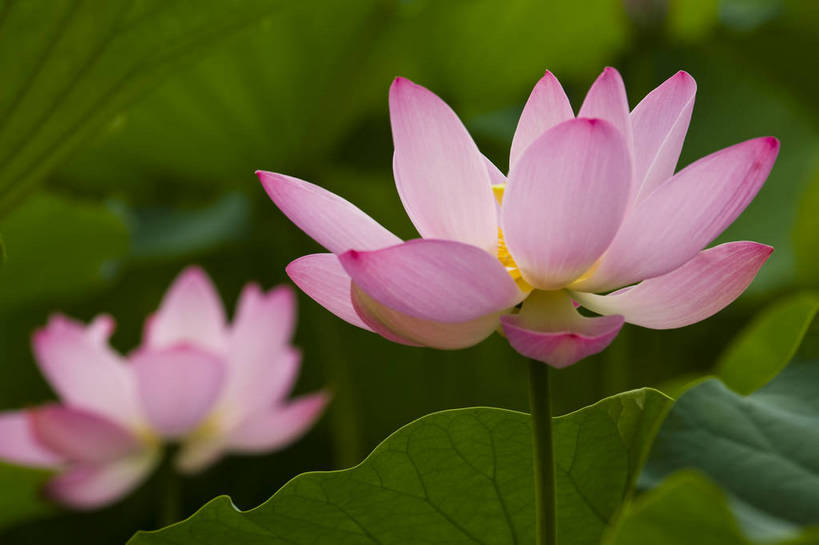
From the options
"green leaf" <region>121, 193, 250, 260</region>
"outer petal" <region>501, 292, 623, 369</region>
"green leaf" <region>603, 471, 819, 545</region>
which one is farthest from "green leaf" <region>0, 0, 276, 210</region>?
"green leaf" <region>121, 193, 250, 260</region>

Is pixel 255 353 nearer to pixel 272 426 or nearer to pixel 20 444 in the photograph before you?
pixel 272 426

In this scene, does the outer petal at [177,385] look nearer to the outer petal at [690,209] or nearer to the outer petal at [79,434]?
the outer petal at [79,434]

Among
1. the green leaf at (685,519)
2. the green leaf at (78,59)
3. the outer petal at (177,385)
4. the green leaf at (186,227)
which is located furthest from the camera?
the green leaf at (186,227)

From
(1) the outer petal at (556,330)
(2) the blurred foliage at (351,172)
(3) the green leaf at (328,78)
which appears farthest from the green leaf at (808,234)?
(1) the outer petal at (556,330)

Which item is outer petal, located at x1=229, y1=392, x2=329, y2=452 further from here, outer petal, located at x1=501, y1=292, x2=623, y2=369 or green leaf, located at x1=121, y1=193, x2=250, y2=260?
outer petal, located at x1=501, y1=292, x2=623, y2=369

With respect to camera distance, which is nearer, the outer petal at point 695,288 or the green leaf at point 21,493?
the outer petal at point 695,288

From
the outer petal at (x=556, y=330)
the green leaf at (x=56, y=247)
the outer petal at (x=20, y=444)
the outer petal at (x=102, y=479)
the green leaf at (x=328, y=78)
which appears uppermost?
the green leaf at (x=328, y=78)
